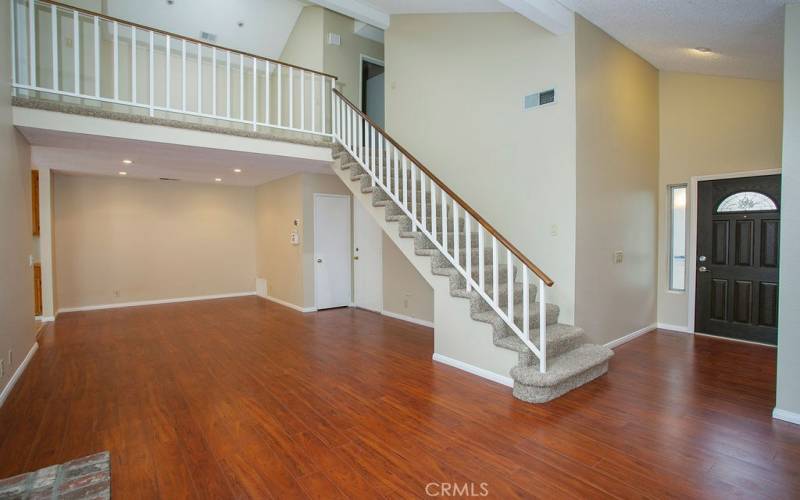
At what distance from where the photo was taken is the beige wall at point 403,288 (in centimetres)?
593

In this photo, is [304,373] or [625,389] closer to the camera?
[625,389]

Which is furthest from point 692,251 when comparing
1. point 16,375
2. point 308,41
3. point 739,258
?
point 16,375

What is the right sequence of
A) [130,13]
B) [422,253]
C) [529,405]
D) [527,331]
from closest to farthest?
[529,405] < [527,331] < [422,253] < [130,13]

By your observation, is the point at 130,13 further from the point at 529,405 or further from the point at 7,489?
the point at 529,405

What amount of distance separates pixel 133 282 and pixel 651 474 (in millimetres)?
8461

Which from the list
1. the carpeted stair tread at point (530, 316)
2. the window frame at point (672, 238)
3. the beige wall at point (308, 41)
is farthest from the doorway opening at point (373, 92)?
the carpeted stair tread at point (530, 316)

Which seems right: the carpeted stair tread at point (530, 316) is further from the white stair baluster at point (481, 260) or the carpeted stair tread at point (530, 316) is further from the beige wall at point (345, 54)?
A: the beige wall at point (345, 54)

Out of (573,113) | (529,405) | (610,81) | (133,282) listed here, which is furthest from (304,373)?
(133,282)

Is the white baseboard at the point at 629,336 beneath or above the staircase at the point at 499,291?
beneath

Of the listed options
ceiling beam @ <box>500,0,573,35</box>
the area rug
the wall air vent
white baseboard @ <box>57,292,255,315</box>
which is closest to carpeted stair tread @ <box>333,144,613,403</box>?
the wall air vent

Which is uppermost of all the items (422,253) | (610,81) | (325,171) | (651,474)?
(610,81)

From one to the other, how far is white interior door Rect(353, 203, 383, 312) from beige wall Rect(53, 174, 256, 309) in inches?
114

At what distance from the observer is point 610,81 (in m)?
4.52

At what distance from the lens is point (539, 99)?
433 cm
